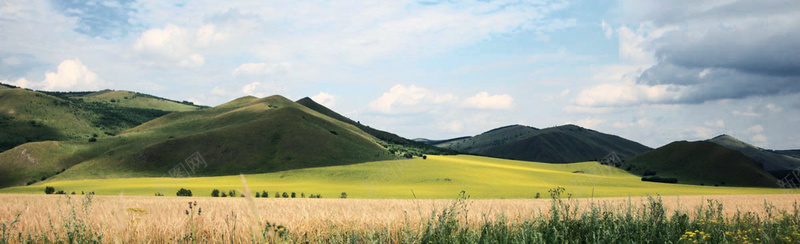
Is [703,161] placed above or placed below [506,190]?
above

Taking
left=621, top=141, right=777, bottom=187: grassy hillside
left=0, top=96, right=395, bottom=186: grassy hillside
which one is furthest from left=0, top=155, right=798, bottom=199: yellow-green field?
left=621, top=141, right=777, bottom=187: grassy hillside

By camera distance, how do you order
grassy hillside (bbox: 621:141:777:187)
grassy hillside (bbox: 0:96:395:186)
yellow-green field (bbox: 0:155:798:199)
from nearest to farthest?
yellow-green field (bbox: 0:155:798:199) → grassy hillside (bbox: 621:141:777:187) → grassy hillside (bbox: 0:96:395:186)

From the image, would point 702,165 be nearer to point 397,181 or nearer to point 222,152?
point 397,181

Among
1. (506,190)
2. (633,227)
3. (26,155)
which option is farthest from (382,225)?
(26,155)

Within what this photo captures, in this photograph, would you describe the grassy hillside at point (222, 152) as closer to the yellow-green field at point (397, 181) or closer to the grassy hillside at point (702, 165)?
the yellow-green field at point (397, 181)

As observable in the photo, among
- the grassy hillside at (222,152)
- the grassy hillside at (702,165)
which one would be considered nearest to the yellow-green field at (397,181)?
the grassy hillside at (222,152)

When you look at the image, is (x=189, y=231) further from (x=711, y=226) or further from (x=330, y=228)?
(x=711, y=226)

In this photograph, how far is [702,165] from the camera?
135m

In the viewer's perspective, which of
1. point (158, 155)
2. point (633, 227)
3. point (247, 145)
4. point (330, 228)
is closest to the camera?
point (330, 228)

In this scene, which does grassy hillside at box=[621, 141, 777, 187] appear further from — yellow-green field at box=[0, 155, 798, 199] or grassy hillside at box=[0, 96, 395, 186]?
grassy hillside at box=[0, 96, 395, 186]

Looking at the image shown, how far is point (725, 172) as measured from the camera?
130 meters

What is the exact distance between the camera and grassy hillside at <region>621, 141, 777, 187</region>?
415 ft

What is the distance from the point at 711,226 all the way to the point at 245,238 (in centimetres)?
1330

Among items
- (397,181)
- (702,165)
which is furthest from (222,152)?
(702,165)
